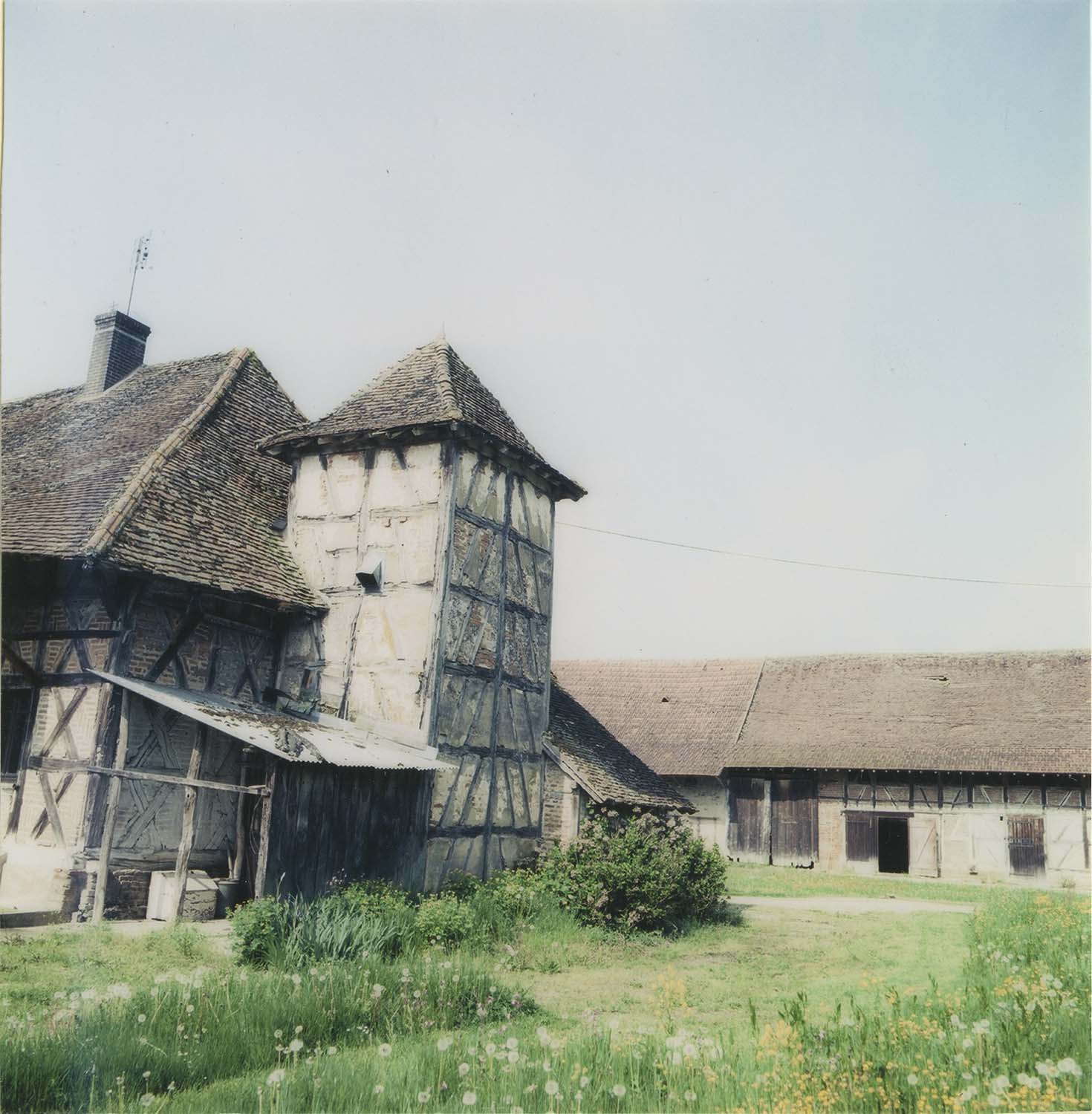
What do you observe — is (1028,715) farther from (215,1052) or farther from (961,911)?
(215,1052)

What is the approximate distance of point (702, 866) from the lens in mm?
14555

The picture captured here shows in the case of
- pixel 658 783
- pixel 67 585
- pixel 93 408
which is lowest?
pixel 658 783

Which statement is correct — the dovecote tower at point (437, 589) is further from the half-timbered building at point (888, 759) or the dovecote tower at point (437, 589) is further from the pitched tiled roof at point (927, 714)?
the pitched tiled roof at point (927, 714)

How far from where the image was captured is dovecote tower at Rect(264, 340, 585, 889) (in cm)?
1386

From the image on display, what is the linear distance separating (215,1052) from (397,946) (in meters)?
4.77

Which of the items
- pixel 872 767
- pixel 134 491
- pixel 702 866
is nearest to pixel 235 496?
pixel 134 491

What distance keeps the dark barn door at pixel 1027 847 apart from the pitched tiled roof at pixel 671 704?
7.52 m

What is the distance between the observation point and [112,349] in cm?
1848

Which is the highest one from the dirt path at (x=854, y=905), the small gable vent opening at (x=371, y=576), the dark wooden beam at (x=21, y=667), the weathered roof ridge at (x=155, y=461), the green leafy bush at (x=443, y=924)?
the weathered roof ridge at (x=155, y=461)

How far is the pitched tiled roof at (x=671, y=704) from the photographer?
28.1 meters

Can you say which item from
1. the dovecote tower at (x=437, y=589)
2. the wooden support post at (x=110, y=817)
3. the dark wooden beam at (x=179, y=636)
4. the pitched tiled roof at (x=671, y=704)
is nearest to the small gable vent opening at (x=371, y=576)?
the dovecote tower at (x=437, y=589)

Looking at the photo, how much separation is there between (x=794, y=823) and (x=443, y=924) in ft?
58.4

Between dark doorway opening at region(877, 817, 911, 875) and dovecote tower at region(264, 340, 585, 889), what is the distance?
1461 cm

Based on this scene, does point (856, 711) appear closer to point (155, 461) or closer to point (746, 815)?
point (746, 815)
